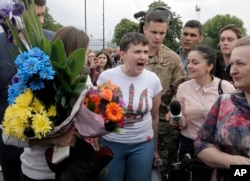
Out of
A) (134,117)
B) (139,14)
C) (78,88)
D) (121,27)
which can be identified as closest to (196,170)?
(134,117)

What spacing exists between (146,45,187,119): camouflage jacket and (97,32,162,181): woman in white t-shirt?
440mm

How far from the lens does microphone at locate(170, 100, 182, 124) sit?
2.95m

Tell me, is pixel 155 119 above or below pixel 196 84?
below

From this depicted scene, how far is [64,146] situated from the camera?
205 centimetres

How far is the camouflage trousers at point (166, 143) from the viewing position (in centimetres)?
366

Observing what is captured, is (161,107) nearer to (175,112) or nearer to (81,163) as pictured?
(175,112)

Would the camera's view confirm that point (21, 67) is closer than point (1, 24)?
Yes

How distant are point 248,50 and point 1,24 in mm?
1438

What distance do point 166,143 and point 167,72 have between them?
29.2 inches

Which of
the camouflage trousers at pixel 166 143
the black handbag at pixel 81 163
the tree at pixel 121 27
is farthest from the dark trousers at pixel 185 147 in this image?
the tree at pixel 121 27

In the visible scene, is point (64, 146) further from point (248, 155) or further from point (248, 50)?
point (248, 50)

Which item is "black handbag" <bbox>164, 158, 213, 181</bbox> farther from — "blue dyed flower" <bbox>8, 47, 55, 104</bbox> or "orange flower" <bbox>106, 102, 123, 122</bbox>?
"blue dyed flower" <bbox>8, 47, 55, 104</bbox>

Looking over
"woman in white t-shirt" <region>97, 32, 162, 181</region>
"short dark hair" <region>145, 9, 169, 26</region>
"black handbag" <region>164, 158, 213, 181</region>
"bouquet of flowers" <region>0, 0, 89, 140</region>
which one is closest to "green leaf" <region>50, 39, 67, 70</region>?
"bouquet of flowers" <region>0, 0, 89, 140</region>

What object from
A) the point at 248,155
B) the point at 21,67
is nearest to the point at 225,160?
the point at 248,155
